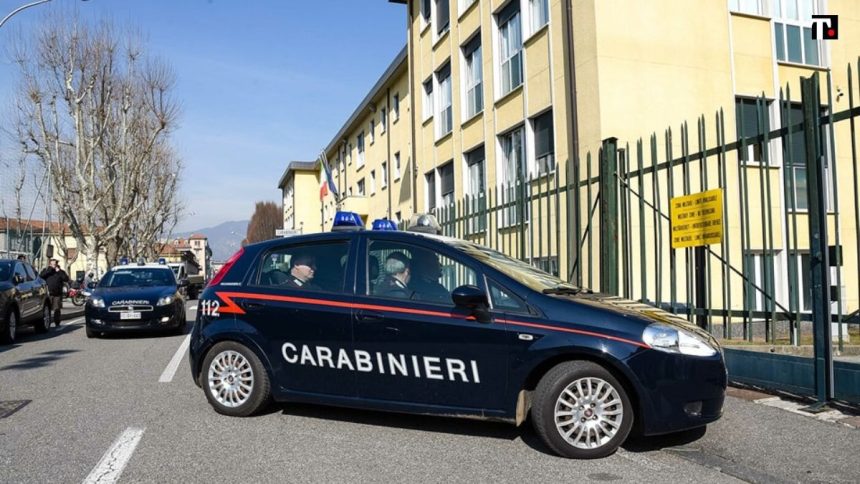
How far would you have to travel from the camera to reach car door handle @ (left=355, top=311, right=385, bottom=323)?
5.29 meters

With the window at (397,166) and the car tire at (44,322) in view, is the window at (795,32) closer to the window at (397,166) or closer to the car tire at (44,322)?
the car tire at (44,322)

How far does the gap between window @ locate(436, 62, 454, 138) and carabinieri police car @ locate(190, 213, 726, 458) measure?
54.1 ft

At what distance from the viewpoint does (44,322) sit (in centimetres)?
1452

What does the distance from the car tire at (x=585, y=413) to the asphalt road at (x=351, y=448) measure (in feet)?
0.40

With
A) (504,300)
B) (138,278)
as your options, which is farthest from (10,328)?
(504,300)

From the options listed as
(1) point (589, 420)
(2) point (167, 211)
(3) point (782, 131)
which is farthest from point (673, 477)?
(2) point (167, 211)

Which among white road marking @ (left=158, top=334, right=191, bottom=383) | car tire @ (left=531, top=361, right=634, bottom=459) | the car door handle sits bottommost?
white road marking @ (left=158, top=334, right=191, bottom=383)

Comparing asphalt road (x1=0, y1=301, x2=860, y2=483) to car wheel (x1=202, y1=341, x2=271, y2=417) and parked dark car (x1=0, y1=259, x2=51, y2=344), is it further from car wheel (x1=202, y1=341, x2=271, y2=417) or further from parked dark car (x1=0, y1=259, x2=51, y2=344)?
parked dark car (x1=0, y1=259, x2=51, y2=344)

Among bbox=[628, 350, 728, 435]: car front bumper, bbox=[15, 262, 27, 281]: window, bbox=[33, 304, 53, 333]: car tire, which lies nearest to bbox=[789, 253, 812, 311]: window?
bbox=[628, 350, 728, 435]: car front bumper

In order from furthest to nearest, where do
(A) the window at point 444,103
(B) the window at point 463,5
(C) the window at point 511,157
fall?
(A) the window at point 444,103, (B) the window at point 463,5, (C) the window at point 511,157

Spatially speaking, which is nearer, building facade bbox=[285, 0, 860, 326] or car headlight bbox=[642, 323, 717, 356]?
car headlight bbox=[642, 323, 717, 356]

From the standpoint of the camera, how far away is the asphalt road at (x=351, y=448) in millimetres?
4289

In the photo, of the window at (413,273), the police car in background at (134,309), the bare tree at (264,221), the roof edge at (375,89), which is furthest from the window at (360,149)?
the bare tree at (264,221)

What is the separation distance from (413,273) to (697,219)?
3.51 metres
